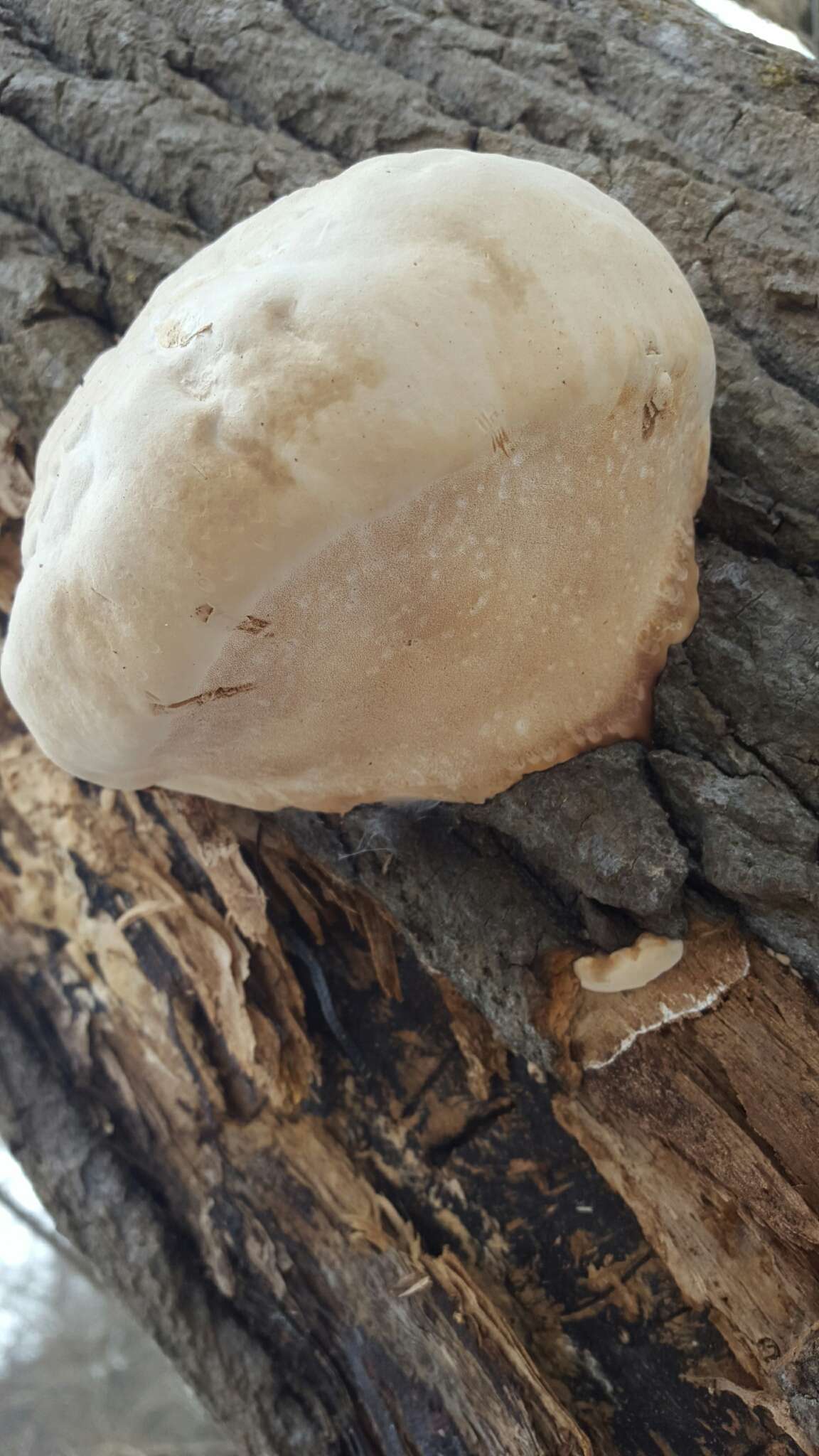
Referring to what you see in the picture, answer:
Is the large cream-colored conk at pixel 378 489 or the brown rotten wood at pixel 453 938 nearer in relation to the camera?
the large cream-colored conk at pixel 378 489

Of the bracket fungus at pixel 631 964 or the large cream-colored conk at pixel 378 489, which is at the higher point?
the large cream-colored conk at pixel 378 489

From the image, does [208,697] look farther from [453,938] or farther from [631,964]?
[631,964]

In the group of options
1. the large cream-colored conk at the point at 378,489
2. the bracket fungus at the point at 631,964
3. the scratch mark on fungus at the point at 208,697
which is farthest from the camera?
the bracket fungus at the point at 631,964

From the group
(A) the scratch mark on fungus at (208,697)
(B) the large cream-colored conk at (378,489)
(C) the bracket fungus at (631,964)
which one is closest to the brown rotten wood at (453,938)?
(C) the bracket fungus at (631,964)

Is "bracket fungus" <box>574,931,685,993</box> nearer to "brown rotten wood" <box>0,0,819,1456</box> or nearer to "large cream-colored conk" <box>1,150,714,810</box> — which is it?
"brown rotten wood" <box>0,0,819,1456</box>

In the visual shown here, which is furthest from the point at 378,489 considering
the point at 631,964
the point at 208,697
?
the point at 631,964

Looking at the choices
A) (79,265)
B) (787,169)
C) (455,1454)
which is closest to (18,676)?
(79,265)

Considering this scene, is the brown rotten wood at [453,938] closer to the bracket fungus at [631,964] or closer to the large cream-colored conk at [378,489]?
the bracket fungus at [631,964]
